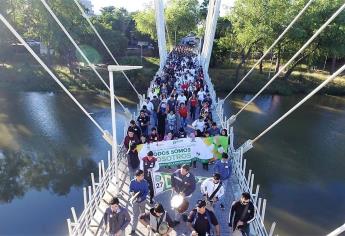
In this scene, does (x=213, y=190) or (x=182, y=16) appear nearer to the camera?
(x=213, y=190)

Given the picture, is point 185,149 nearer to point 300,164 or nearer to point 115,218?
point 115,218

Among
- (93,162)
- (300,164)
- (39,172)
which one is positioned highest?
(300,164)

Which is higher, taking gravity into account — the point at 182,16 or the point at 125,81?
the point at 182,16

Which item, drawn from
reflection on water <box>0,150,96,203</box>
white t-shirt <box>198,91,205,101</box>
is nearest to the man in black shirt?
white t-shirt <box>198,91,205,101</box>

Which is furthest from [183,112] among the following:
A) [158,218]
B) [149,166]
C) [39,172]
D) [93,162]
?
[39,172]

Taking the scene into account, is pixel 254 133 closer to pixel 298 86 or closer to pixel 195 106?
pixel 195 106

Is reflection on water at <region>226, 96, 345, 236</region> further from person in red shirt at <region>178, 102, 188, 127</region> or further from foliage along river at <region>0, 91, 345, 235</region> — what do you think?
person in red shirt at <region>178, 102, 188, 127</region>

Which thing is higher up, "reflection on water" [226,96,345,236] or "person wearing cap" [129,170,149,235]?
"person wearing cap" [129,170,149,235]

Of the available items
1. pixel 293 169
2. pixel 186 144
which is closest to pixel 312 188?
pixel 293 169
